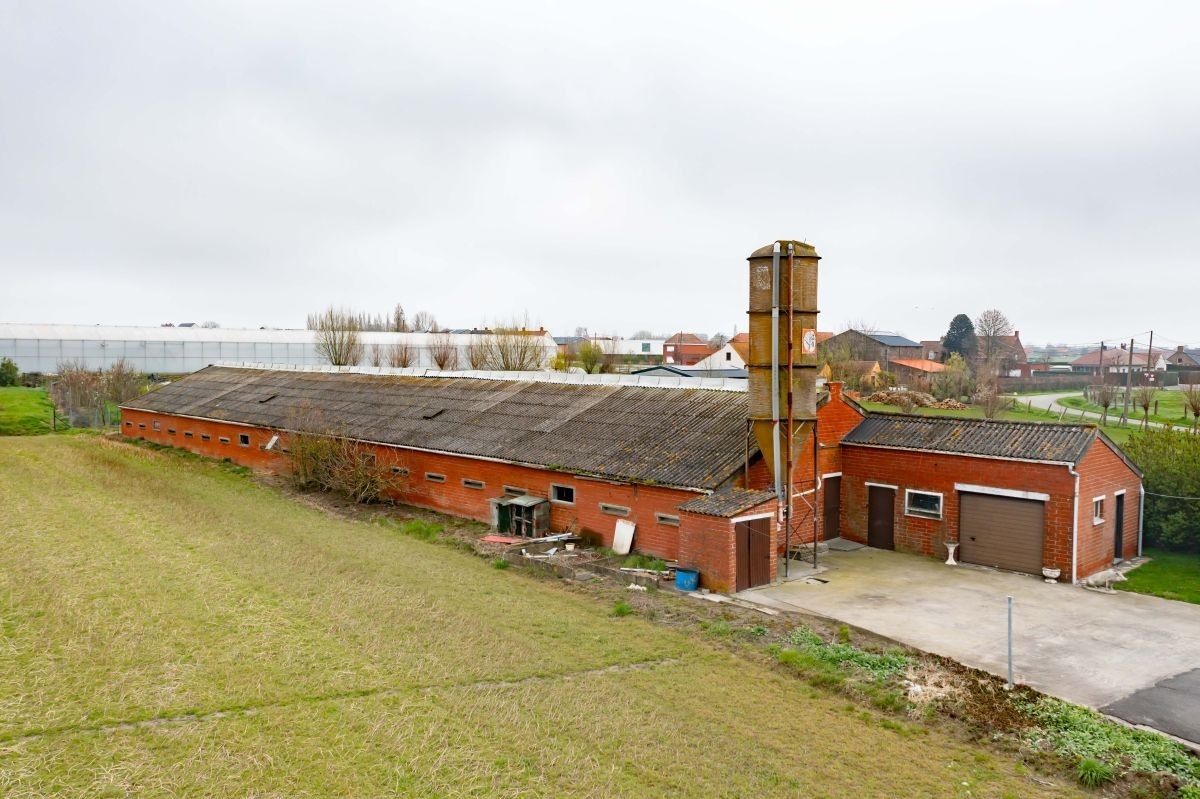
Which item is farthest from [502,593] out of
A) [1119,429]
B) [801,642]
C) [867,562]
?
[1119,429]

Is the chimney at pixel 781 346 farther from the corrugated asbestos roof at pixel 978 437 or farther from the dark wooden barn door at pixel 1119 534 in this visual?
the dark wooden barn door at pixel 1119 534

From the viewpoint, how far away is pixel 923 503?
65.3ft

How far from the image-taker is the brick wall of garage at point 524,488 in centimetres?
1898

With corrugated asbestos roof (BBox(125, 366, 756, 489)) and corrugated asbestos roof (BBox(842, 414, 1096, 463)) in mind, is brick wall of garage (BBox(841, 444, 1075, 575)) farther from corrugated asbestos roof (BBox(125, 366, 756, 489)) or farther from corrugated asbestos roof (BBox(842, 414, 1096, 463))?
corrugated asbestos roof (BBox(125, 366, 756, 489))

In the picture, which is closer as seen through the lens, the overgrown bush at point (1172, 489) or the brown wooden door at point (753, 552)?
the brown wooden door at point (753, 552)

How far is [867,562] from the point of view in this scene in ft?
63.2

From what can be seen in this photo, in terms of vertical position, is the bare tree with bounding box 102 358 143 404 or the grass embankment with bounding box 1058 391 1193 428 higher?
the bare tree with bounding box 102 358 143 404

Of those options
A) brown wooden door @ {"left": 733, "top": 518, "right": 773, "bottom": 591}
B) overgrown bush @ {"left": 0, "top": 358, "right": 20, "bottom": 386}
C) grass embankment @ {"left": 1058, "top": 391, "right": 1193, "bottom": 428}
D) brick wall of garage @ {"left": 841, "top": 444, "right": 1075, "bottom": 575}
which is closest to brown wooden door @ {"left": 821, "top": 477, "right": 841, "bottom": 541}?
brick wall of garage @ {"left": 841, "top": 444, "right": 1075, "bottom": 575}

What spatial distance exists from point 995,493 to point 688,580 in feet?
24.9

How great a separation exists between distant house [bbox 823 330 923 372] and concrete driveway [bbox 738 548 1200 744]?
60806mm

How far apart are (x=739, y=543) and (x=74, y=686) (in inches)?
451

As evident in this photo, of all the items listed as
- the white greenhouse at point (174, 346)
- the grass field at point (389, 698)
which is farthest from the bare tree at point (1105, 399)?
the white greenhouse at point (174, 346)

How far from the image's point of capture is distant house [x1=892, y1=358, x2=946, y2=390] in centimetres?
5952

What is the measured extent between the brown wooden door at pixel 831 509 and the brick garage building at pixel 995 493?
20 cm
